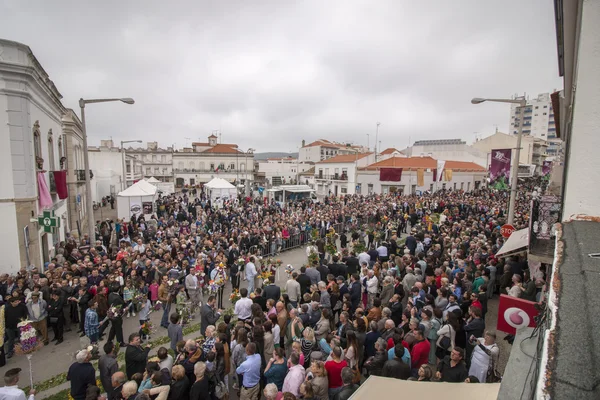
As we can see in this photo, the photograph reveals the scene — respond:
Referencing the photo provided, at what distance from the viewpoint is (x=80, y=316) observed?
344 inches

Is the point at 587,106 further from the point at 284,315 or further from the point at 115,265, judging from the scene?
the point at 115,265

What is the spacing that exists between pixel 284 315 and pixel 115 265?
648cm

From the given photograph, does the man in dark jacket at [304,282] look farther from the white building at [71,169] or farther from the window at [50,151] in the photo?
the white building at [71,169]

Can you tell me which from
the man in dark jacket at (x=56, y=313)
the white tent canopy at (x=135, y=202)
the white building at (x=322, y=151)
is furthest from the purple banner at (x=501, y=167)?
the white building at (x=322, y=151)

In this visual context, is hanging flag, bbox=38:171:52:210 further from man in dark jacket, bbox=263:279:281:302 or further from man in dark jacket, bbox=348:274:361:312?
man in dark jacket, bbox=348:274:361:312

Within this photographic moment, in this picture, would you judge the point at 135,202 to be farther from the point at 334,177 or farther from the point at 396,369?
the point at 334,177

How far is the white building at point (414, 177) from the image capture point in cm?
4009

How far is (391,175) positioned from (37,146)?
32.0 metres

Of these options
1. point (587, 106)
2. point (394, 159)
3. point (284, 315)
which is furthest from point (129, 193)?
point (394, 159)

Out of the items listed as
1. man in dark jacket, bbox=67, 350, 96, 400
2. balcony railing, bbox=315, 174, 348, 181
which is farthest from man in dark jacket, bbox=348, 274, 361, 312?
balcony railing, bbox=315, 174, 348, 181

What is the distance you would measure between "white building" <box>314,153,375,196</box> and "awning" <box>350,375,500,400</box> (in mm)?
39840

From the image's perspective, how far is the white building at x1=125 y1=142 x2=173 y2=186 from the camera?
206 ft

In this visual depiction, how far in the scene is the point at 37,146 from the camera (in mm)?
12719

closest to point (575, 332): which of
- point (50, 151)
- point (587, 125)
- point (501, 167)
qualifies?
point (587, 125)
